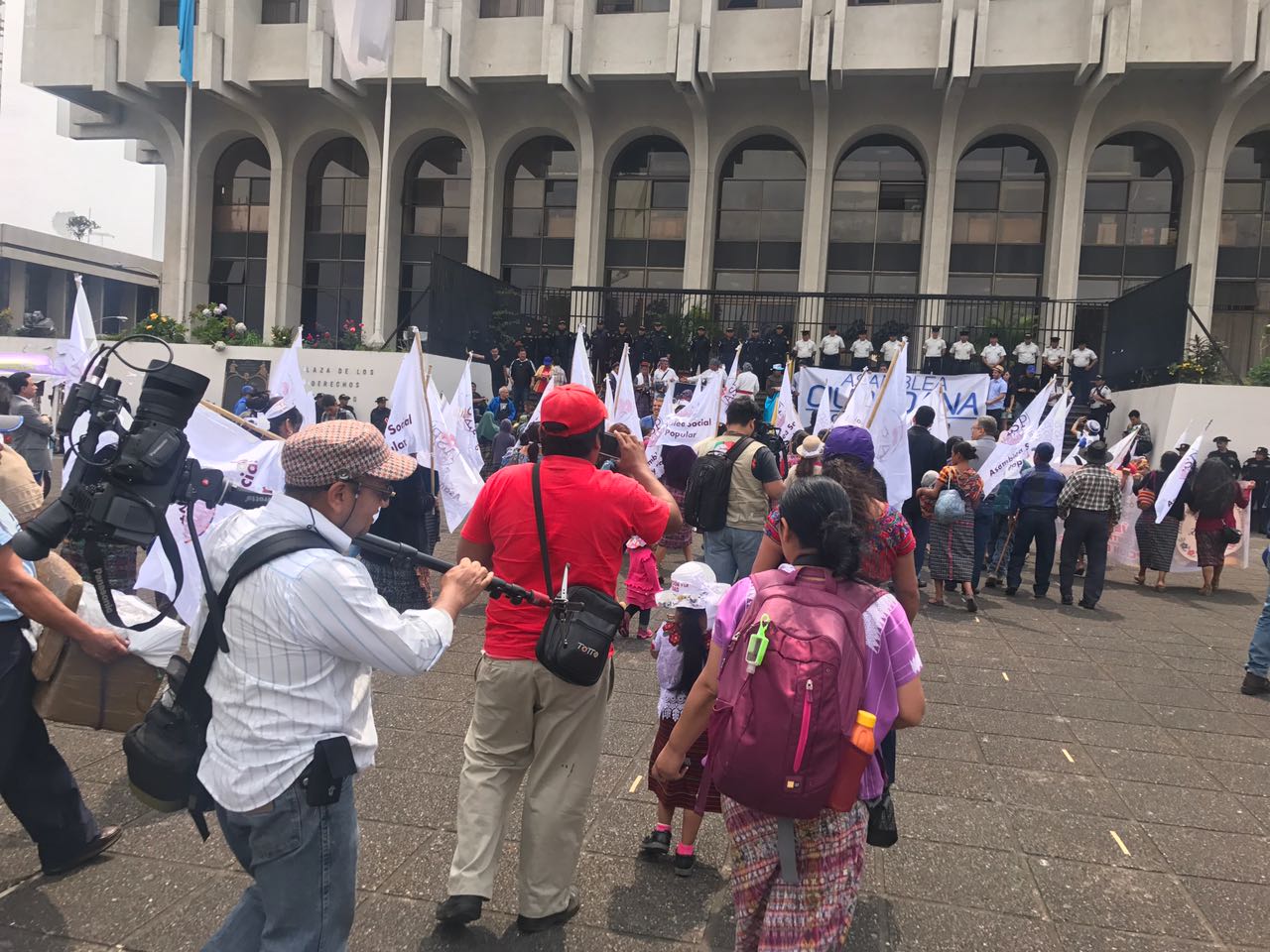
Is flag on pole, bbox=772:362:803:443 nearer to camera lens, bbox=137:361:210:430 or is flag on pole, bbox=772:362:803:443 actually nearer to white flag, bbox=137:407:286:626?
white flag, bbox=137:407:286:626

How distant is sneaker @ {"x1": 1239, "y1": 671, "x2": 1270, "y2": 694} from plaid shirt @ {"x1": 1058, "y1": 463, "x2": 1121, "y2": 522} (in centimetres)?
315

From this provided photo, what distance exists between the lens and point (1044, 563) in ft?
29.5

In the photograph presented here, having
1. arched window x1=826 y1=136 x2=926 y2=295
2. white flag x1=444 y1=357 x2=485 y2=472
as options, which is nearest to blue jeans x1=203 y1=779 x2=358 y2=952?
white flag x1=444 y1=357 x2=485 y2=472

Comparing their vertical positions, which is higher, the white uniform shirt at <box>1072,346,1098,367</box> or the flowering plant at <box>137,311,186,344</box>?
the white uniform shirt at <box>1072,346,1098,367</box>

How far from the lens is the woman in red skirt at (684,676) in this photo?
3076 millimetres

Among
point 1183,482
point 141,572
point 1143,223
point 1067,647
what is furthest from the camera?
point 1143,223

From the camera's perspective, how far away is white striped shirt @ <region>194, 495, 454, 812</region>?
2.00 metres

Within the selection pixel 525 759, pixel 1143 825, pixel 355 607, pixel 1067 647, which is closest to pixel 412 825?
pixel 525 759

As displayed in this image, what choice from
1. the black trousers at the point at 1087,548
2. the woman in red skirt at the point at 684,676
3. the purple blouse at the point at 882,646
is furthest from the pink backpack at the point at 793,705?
the black trousers at the point at 1087,548

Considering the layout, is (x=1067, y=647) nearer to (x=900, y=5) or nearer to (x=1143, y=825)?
(x=1143, y=825)

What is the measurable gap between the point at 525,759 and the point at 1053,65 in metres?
22.4

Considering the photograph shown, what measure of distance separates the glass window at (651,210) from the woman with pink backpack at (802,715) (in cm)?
2325

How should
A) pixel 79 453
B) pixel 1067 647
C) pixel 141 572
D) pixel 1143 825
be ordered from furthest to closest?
pixel 1067 647, pixel 141 572, pixel 1143 825, pixel 79 453

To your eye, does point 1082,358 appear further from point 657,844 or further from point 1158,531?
point 657,844
